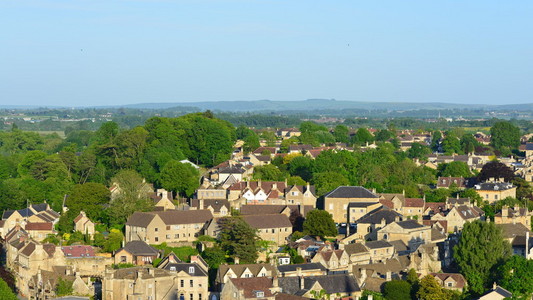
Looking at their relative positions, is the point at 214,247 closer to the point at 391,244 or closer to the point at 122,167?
the point at 391,244

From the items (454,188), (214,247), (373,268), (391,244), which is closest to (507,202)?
(454,188)

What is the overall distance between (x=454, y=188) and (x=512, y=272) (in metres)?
26.1

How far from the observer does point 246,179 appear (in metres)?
67.7

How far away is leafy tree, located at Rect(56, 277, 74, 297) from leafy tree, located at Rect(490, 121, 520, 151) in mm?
82547

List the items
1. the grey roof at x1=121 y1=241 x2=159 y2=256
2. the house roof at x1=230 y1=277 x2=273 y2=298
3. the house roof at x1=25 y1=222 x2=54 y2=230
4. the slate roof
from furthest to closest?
1. the house roof at x1=25 y1=222 x2=54 y2=230
2. the slate roof
3. the grey roof at x1=121 y1=241 x2=159 y2=256
4. the house roof at x1=230 y1=277 x2=273 y2=298

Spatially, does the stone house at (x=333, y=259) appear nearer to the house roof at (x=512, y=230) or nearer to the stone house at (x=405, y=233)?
the stone house at (x=405, y=233)

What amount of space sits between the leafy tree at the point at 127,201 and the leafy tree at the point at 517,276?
2437cm

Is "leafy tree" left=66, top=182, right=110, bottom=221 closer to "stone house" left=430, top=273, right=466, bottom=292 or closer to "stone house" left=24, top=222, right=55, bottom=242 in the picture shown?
"stone house" left=24, top=222, right=55, bottom=242

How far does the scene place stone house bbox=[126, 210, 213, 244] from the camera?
174 ft

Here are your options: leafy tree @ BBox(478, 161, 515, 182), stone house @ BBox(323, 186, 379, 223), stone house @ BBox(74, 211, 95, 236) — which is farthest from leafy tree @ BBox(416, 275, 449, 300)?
leafy tree @ BBox(478, 161, 515, 182)

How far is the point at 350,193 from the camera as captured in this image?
2410 inches

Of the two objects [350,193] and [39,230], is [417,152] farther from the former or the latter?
[39,230]

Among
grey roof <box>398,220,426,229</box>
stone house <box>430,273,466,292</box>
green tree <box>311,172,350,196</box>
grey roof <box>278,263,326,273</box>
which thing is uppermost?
green tree <box>311,172,350,196</box>

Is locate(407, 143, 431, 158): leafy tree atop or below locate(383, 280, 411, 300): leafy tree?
atop
